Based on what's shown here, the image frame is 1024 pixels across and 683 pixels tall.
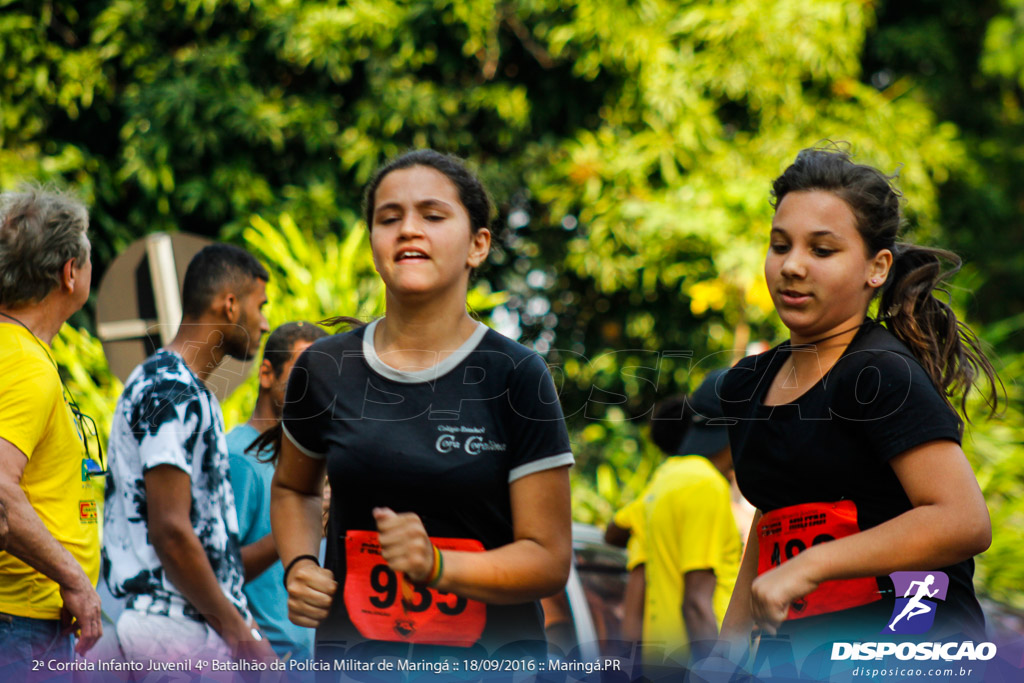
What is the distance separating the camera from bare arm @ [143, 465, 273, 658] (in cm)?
261

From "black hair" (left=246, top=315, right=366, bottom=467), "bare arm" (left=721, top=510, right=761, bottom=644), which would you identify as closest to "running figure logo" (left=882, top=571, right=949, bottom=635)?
"bare arm" (left=721, top=510, right=761, bottom=644)

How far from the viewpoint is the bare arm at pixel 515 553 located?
62.9 inches

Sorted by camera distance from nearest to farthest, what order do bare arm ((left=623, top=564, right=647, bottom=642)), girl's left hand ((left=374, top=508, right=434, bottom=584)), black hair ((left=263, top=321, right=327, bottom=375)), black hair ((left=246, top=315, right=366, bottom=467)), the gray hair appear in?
girl's left hand ((left=374, top=508, right=434, bottom=584)) < the gray hair < black hair ((left=246, top=315, right=366, bottom=467)) < black hair ((left=263, top=321, right=327, bottom=375)) < bare arm ((left=623, top=564, right=647, bottom=642))

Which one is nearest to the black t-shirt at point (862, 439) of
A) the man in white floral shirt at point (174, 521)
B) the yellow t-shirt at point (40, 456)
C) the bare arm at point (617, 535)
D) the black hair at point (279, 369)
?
the black hair at point (279, 369)

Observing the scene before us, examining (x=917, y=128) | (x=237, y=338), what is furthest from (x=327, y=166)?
(x=237, y=338)

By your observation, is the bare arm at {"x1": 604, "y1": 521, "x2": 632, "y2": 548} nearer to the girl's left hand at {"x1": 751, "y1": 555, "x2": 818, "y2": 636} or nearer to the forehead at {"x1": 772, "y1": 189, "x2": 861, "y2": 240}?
the forehead at {"x1": 772, "y1": 189, "x2": 861, "y2": 240}

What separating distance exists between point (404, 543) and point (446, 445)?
1.00 feet

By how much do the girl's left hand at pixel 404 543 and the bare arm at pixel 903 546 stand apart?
0.56 metres

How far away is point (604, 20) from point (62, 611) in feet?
25.8

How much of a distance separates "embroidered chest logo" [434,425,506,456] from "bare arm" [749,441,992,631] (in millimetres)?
545

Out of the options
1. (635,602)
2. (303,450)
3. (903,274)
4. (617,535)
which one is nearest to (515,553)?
(303,450)

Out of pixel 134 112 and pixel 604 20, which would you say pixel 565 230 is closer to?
pixel 604 20

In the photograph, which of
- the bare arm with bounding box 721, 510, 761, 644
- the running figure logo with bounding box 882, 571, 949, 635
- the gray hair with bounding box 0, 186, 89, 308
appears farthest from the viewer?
the gray hair with bounding box 0, 186, 89, 308

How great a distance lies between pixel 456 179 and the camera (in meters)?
2.08
